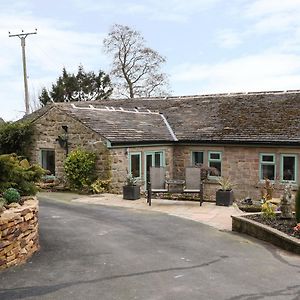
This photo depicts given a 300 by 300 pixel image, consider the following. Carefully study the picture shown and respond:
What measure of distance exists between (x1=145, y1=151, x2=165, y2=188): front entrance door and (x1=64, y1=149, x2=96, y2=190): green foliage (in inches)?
106

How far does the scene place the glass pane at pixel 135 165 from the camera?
737 inches

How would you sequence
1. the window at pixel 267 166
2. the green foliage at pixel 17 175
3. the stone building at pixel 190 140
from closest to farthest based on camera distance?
the green foliage at pixel 17 175 → the stone building at pixel 190 140 → the window at pixel 267 166

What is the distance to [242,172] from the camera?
1945 cm

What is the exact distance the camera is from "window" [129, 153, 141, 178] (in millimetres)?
18628

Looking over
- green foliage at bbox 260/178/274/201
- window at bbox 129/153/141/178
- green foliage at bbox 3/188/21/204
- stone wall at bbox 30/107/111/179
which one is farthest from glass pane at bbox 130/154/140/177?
green foliage at bbox 3/188/21/204

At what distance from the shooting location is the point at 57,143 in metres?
19.4

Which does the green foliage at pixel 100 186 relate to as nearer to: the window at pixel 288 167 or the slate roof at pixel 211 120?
the slate roof at pixel 211 120

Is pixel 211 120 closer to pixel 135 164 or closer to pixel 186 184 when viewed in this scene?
pixel 135 164

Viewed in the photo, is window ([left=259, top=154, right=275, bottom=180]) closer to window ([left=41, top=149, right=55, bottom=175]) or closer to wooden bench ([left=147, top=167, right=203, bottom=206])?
wooden bench ([left=147, top=167, right=203, bottom=206])

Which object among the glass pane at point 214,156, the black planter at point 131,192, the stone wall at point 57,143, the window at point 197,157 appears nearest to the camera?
the black planter at point 131,192

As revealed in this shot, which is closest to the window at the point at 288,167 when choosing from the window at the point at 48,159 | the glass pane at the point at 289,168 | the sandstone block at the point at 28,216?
the glass pane at the point at 289,168

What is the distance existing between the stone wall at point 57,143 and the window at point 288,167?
760 centimetres

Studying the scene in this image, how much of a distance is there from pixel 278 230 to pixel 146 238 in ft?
10.2

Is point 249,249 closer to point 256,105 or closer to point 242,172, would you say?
point 242,172
